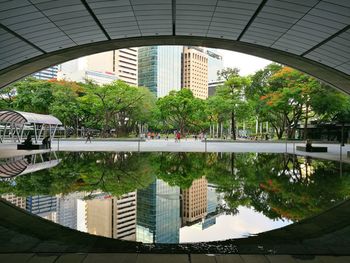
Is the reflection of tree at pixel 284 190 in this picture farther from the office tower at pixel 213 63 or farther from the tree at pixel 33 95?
the office tower at pixel 213 63

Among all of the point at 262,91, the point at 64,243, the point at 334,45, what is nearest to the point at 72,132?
the point at 262,91

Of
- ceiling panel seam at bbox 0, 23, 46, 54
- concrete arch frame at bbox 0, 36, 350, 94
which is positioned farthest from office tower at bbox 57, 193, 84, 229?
concrete arch frame at bbox 0, 36, 350, 94

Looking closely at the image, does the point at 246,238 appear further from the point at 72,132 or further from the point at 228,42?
the point at 72,132

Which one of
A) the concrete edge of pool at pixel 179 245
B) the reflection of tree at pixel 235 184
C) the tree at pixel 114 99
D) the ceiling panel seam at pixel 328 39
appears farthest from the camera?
the tree at pixel 114 99

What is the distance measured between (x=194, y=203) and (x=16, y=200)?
4.64 metres

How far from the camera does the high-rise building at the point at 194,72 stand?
139 metres

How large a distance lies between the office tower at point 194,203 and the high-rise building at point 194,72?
130 m

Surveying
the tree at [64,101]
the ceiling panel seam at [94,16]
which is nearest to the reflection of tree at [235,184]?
the ceiling panel seam at [94,16]

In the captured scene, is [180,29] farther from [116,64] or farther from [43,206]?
[116,64]

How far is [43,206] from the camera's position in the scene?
7.45m

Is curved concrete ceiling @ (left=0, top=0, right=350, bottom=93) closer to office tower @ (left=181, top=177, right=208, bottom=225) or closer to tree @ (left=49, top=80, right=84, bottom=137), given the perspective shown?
office tower @ (left=181, top=177, right=208, bottom=225)

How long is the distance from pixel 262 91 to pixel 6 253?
1967 inches

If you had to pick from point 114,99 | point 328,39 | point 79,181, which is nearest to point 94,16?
point 79,181

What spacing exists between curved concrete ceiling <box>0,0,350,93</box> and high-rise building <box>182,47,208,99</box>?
119491 millimetres
